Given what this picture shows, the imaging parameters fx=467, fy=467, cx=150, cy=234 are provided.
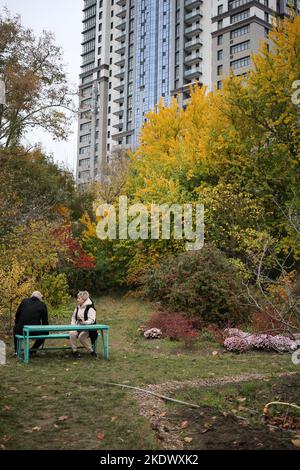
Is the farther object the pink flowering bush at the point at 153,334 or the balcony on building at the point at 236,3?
the balcony on building at the point at 236,3

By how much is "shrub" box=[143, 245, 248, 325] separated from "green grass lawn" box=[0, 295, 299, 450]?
1.80m

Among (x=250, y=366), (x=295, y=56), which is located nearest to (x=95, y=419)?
(x=250, y=366)

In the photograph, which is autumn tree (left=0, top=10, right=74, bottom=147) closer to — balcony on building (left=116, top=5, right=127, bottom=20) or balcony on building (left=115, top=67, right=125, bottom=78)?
balcony on building (left=115, top=67, right=125, bottom=78)

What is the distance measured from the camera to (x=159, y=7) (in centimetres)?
7106

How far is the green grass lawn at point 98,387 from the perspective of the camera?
4.90 metres

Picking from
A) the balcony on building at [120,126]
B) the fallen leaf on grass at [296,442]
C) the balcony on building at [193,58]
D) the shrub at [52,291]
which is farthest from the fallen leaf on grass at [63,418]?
the balcony on building at [120,126]

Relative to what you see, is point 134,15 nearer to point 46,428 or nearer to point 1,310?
point 1,310

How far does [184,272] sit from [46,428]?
31.7 ft

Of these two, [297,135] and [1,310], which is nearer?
[1,310]

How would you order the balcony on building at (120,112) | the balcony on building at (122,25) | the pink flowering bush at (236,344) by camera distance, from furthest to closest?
1. the balcony on building at (122,25)
2. the balcony on building at (120,112)
3. the pink flowering bush at (236,344)

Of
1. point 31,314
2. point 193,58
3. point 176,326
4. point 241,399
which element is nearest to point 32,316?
point 31,314

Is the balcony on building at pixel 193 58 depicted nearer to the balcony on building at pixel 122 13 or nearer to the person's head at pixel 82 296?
the balcony on building at pixel 122 13

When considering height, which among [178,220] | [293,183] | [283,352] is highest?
[293,183]

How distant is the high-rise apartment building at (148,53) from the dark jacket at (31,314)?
40.7 metres
